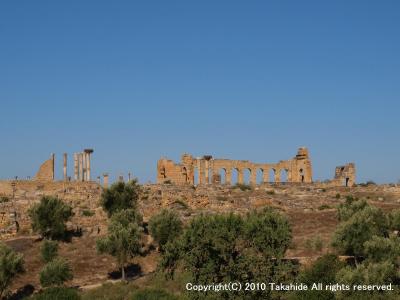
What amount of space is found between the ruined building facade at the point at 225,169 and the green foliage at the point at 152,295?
36.6 meters

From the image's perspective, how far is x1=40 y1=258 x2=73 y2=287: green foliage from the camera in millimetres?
32312

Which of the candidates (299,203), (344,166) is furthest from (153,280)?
(344,166)

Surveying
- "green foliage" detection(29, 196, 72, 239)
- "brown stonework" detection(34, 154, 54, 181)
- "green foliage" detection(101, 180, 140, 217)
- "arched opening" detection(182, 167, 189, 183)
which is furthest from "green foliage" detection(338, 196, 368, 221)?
"brown stonework" detection(34, 154, 54, 181)

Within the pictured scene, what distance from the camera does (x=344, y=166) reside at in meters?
69.5

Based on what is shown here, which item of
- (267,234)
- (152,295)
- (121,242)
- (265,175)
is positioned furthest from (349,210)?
→ (265,175)

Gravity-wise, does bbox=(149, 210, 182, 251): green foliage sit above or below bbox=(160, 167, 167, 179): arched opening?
below

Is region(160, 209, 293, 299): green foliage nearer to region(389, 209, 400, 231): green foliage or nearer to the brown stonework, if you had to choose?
region(389, 209, 400, 231): green foliage

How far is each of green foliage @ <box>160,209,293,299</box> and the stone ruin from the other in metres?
34.7

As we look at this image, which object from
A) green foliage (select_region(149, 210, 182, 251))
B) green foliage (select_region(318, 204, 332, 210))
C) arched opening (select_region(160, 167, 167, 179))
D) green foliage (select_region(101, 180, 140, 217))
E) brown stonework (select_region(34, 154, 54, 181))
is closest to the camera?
green foliage (select_region(149, 210, 182, 251))

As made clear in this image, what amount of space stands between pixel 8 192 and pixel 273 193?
2329cm

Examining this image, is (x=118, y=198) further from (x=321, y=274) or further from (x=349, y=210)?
(x=321, y=274)

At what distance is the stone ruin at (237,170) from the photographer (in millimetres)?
66625

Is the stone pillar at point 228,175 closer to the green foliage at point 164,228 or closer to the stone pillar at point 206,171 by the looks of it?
the stone pillar at point 206,171

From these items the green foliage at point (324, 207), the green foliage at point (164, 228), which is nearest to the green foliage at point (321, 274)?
the green foliage at point (164, 228)
